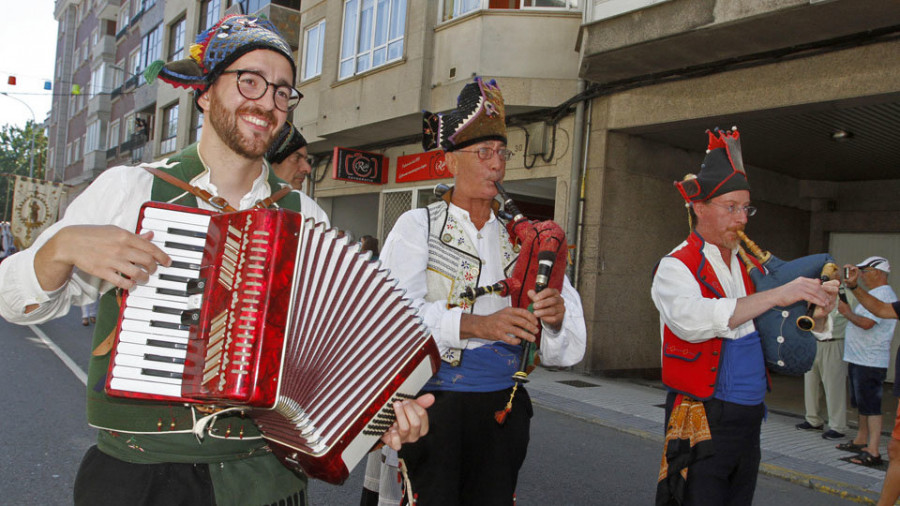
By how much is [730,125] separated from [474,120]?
8272 millimetres

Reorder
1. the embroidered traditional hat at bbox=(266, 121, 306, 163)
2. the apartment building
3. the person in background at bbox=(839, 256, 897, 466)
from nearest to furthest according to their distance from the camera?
the embroidered traditional hat at bbox=(266, 121, 306, 163), the person in background at bbox=(839, 256, 897, 466), the apartment building

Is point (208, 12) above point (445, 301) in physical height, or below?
above

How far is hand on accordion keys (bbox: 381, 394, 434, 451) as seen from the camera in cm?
181

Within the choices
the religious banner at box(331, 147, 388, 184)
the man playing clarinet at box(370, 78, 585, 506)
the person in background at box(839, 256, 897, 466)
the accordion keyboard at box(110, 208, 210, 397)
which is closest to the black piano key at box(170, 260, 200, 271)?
the accordion keyboard at box(110, 208, 210, 397)

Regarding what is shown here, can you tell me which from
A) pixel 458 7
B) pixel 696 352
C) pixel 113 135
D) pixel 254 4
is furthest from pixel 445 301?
pixel 113 135

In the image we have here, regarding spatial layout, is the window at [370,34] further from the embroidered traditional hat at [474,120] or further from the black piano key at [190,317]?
the black piano key at [190,317]

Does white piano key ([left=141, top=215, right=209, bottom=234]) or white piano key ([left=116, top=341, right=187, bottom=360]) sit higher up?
white piano key ([left=141, top=215, right=209, bottom=234])

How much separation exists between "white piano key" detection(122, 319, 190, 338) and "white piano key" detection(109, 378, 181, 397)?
0.11 m

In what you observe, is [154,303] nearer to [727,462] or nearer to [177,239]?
[177,239]

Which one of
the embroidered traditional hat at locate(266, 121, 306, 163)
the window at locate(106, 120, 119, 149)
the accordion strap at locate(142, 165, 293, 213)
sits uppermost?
the window at locate(106, 120, 119, 149)

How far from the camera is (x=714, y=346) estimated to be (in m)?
2.98

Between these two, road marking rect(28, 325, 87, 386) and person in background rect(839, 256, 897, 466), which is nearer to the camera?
person in background rect(839, 256, 897, 466)

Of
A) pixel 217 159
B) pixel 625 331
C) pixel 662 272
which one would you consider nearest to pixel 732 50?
pixel 625 331

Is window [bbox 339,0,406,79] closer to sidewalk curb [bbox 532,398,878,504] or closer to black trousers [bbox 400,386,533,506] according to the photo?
sidewalk curb [bbox 532,398,878,504]
